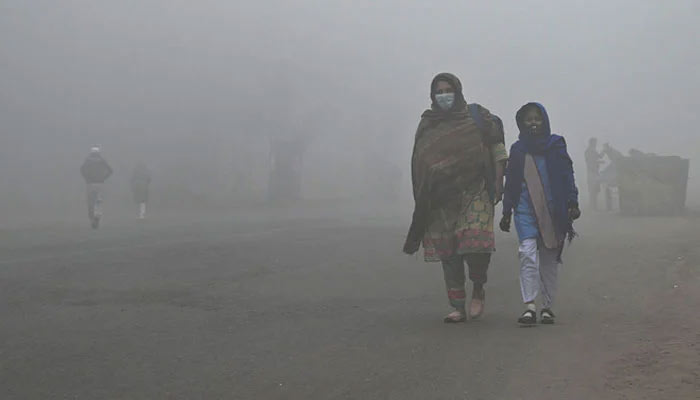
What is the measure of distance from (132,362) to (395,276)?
13.3 feet

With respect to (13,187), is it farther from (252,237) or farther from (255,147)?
(252,237)

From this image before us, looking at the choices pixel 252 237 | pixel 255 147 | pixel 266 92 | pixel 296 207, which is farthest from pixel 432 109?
pixel 255 147

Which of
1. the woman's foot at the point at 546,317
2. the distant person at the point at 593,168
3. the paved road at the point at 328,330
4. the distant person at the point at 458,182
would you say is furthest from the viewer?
the distant person at the point at 593,168

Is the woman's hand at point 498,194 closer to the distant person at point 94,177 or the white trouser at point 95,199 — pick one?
the white trouser at point 95,199

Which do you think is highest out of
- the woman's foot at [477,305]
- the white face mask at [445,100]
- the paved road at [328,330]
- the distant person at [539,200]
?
the white face mask at [445,100]

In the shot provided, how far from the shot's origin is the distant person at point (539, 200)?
5.22 meters

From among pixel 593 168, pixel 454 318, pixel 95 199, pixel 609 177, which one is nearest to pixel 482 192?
pixel 454 318

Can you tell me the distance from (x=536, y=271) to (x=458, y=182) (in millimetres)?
862

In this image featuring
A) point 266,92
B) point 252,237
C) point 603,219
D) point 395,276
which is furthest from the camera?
point 266,92

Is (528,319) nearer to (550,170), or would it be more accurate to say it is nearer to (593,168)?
(550,170)

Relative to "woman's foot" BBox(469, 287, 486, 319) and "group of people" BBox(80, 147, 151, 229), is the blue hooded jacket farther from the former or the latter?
"group of people" BBox(80, 147, 151, 229)

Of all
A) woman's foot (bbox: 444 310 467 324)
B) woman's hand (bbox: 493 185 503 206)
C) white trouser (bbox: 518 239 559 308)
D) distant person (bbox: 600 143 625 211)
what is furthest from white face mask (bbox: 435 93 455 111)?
distant person (bbox: 600 143 625 211)

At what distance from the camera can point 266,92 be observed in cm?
3500

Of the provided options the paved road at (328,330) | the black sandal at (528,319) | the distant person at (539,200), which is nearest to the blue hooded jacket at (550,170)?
the distant person at (539,200)
